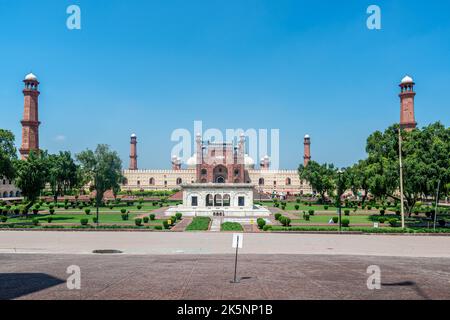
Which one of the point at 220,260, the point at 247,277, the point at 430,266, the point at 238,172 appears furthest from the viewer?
the point at 238,172

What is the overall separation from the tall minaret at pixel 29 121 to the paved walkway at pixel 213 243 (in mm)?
49121

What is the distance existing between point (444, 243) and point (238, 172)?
5686cm

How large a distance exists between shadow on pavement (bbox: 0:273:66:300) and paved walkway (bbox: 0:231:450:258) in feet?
17.2

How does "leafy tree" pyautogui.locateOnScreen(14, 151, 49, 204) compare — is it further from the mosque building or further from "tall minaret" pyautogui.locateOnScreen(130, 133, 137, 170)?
"tall minaret" pyautogui.locateOnScreen(130, 133, 137, 170)

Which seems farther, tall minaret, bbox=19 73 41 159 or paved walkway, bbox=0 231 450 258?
tall minaret, bbox=19 73 41 159

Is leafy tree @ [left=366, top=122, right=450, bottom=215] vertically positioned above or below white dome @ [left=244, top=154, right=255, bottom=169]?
below

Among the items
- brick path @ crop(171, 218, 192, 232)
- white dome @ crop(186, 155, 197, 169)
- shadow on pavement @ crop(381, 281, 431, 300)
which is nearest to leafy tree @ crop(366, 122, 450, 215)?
brick path @ crop(171, 218, 192, 232)

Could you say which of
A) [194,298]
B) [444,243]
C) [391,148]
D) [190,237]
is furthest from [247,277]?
[391,148]

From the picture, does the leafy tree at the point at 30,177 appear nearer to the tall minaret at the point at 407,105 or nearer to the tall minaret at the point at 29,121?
the tall minaret at the point at 29,121

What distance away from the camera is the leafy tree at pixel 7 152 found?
28281 mm

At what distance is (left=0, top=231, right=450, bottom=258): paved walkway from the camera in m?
16.2

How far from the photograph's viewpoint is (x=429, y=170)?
25.3m
